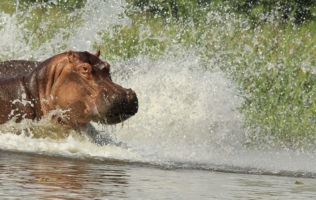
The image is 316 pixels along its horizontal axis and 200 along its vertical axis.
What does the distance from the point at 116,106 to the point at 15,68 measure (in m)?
2.00

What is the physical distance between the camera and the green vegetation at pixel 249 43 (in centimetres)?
1161

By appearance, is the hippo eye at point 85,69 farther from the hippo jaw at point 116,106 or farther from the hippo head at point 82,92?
the hippo jaw at point 116,106

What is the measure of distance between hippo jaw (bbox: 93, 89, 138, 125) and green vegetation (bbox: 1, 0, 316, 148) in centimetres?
358

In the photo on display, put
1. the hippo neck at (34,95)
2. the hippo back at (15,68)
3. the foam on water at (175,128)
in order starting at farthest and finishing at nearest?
1. the hippo back at (15,68)
2. the hippo neck at (34,95)
3. the foam on water at (175,128)

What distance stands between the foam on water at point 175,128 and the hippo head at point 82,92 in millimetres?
186

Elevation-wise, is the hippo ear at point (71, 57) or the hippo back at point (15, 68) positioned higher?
the hippo back at point (15, 68)

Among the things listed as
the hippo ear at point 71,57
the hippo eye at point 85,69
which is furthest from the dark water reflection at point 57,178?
the hippo ear at point 71,57

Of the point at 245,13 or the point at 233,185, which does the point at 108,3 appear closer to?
the point at 245,13

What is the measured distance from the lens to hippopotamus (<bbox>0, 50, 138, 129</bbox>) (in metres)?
7.60

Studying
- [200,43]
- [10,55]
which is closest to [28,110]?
[10,55]

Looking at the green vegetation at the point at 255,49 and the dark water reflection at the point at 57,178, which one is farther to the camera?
the green vegetation at the point at 255,49

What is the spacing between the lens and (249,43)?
46.3 ft

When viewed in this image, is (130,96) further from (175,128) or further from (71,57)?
(175,128)

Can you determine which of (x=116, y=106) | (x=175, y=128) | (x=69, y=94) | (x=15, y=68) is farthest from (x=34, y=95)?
(x=175, y=128)
